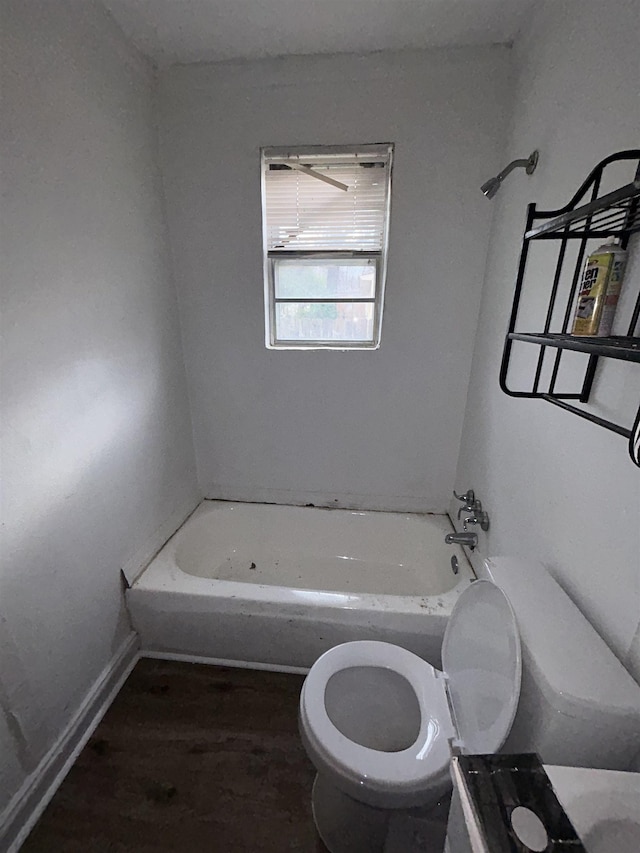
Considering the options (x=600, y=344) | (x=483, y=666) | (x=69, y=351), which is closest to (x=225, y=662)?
(x=483, y=666)

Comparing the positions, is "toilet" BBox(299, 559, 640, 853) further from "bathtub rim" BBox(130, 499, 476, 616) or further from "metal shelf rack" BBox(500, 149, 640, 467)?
"metal shelf rack" BBox(500, 149, 640, 467)

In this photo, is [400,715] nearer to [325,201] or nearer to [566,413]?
[566,413]

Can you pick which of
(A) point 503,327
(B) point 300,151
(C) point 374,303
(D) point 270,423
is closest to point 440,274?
(C) point 374,303

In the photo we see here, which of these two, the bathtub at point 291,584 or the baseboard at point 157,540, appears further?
the baseboard at point 157,540

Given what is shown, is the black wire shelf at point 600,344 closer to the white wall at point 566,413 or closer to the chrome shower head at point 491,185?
the white wall at point 566,413

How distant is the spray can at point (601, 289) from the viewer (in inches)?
27.1

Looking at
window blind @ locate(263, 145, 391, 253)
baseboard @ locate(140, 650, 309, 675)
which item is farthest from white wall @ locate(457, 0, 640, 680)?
baseboard @ locate(140, 650, 309, 675)

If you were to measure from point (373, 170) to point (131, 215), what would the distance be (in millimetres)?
1059

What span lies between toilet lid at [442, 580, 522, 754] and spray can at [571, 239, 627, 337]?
61cm

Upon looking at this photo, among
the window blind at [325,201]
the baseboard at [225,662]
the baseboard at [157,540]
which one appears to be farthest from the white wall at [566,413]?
the baseboard at [157,540]

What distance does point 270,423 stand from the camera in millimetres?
2066

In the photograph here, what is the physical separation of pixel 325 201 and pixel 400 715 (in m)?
2.03

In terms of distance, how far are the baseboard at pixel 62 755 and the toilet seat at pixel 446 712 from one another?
838 mm

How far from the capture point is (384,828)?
3.17ft
